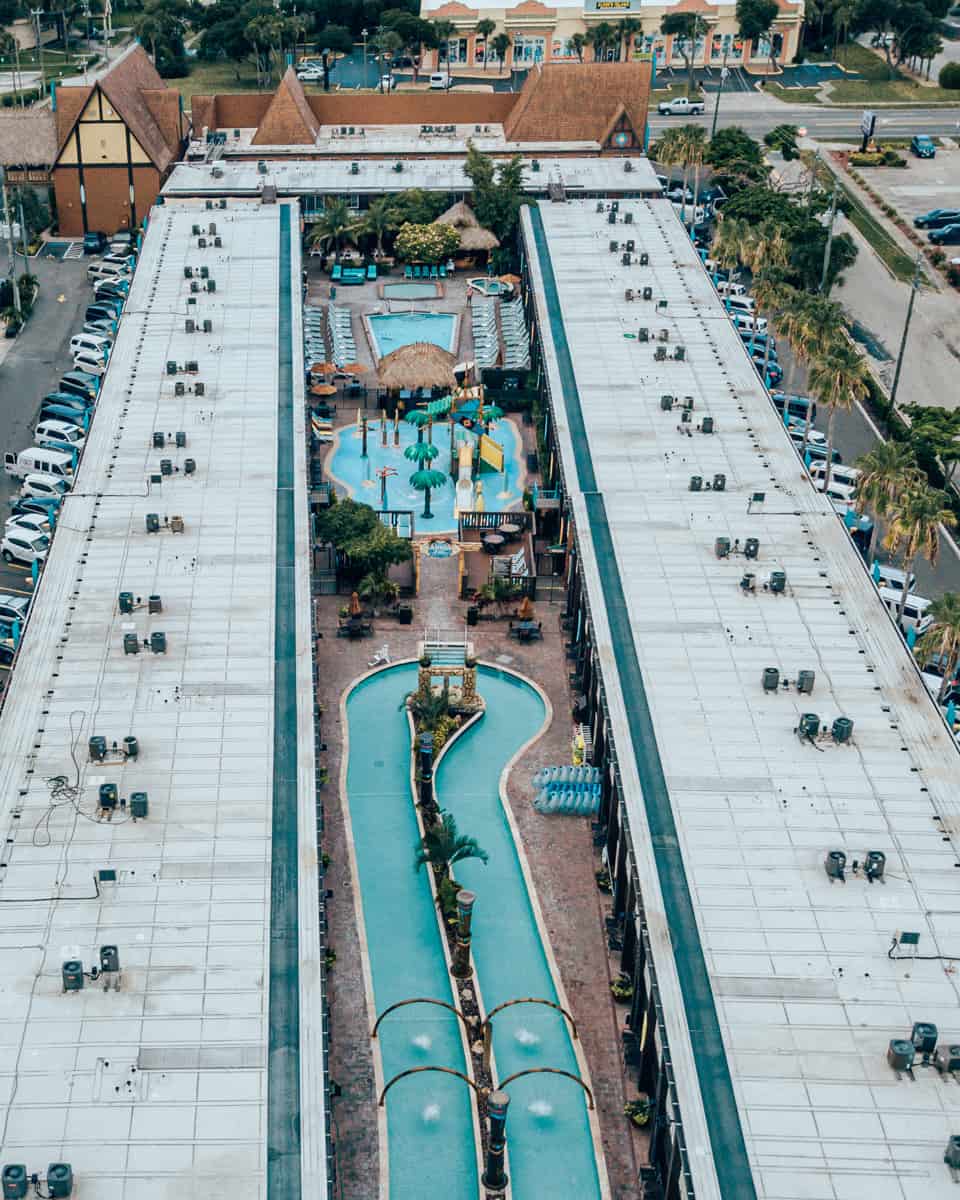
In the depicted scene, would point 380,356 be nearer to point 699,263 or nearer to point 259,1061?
point 699,263

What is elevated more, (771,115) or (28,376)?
(771,115)

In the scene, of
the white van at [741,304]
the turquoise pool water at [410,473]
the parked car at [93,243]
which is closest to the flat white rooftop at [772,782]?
the turquoise pool water at [410,473]

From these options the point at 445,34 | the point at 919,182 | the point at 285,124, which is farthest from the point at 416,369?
the point at 445,34

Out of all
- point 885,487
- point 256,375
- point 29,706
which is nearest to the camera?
point 29,706

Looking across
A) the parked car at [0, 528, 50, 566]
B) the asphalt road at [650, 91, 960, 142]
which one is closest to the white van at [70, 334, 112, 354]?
the parked car at [0, 528, 50, 566]

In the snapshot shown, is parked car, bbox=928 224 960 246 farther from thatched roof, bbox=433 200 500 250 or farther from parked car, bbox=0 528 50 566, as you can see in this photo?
parked car, bbox=0 528 50 566

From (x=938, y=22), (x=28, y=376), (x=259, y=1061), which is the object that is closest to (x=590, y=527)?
(x=259, y=1061)

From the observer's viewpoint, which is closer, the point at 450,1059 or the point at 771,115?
the point at 450,1059

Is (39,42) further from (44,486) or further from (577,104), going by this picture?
(44,486)
